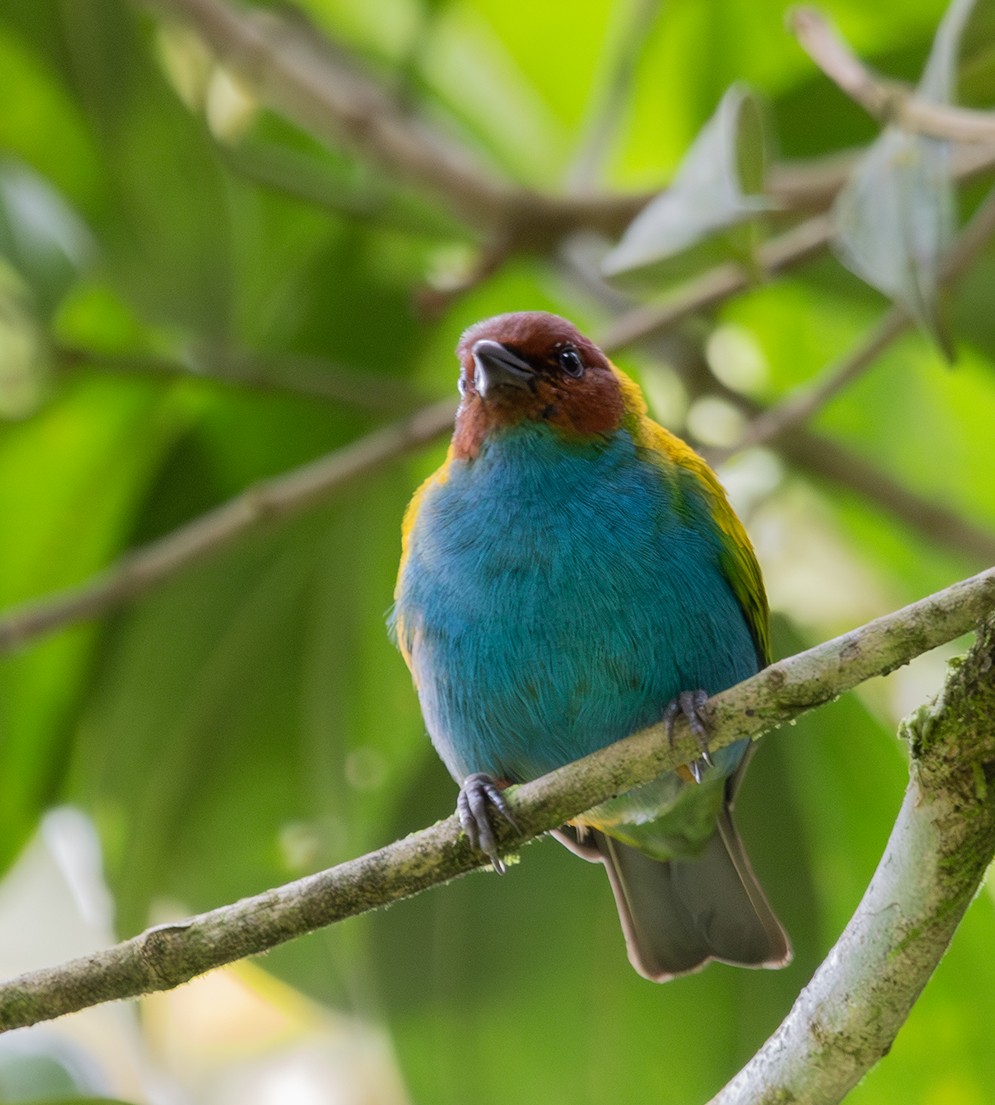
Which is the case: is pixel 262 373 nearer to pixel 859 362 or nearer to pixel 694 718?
pixel 859 362

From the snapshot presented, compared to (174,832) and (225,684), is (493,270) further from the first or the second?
(174,832)

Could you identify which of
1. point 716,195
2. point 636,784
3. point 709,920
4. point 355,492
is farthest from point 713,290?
point 636,784

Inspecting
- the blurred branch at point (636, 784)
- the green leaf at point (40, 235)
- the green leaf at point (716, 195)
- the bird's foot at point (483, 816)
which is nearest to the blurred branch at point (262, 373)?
the green leaf at point (40, 235)

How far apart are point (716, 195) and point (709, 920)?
157cm

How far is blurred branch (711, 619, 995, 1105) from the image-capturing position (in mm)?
1861

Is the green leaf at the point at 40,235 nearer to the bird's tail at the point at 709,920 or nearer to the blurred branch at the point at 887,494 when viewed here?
the blurred branch at the point at 887,494

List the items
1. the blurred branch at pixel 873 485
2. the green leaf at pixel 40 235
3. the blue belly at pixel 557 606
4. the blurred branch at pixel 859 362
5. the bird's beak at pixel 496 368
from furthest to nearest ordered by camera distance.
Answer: the green leaf at pixel 40 235 < the blurred branch at pixel 873 485 < the blurred branch at pixel 859 362 < the bird's beak at pixel 496 368 < the blue belly at pixel 557 606

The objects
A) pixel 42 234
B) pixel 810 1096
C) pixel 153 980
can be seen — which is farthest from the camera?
pixel 42 234

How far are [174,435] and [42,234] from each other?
0.70 metres

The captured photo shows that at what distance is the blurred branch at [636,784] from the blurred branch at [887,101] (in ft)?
4.03

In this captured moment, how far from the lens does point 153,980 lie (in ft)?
7.15

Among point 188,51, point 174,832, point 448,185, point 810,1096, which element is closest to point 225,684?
point 174,832

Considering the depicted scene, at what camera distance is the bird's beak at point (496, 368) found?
3.05m

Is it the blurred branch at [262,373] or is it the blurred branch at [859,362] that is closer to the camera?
the blurred branch at [859,362]
